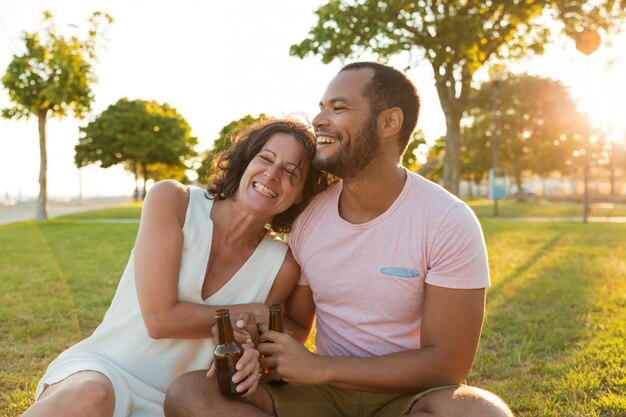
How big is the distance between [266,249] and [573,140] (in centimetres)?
4990

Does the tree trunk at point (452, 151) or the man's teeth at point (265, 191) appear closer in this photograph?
the man's teeth at point (265, 191)

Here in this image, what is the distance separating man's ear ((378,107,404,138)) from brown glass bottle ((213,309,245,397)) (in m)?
1.43

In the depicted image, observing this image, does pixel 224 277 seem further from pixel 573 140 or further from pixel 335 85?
pixel 573 140

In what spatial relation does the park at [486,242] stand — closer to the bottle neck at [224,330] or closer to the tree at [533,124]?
the bottle neck at [224,330]

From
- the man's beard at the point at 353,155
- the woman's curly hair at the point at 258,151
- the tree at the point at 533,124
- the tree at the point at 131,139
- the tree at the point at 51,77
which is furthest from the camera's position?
the tree at the point at 131,139

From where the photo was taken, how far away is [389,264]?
134 inches

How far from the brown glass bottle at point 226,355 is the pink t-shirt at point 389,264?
0.70 metres

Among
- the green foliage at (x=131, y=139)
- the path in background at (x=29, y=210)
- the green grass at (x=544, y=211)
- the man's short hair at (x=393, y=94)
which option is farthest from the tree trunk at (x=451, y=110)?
the green foliage at (x=131, y=139)

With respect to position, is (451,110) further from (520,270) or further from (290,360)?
(290,360)

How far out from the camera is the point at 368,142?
3.66m

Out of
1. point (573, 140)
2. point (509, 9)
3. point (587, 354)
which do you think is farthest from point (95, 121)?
point (587, 354)

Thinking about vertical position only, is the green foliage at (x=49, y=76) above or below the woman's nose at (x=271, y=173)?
above

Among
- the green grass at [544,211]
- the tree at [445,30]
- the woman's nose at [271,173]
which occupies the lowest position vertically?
the green grass at [544,211]

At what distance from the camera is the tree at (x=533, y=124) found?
1893 inches
